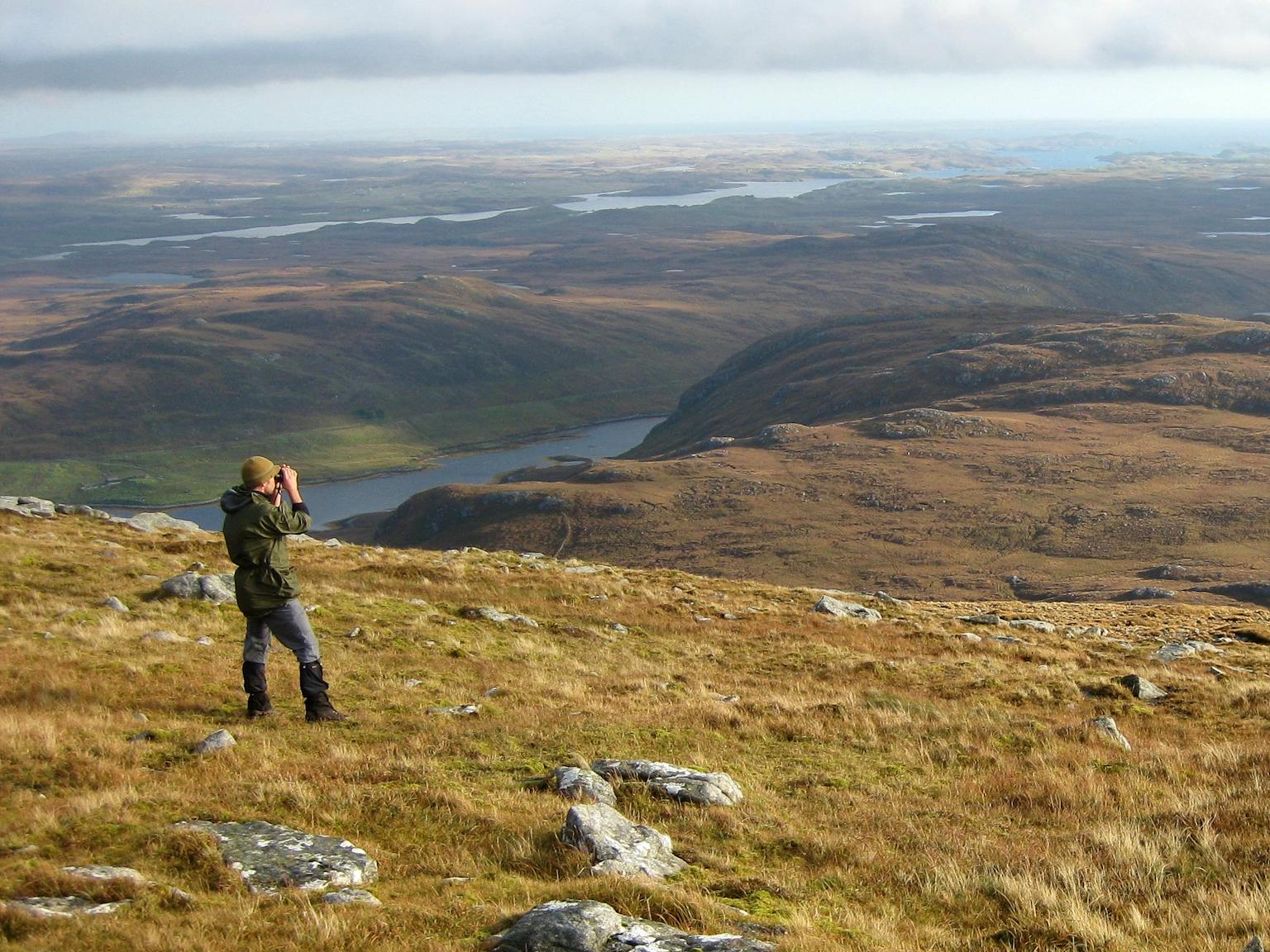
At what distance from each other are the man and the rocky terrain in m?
79.0

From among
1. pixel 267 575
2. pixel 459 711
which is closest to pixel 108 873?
pixel 267 575

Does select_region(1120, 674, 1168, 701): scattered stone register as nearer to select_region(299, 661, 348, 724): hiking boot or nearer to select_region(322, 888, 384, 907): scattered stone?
select_region(299, 661, 348, 724): hiking boot

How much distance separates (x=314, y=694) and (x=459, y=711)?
2382 millimetres

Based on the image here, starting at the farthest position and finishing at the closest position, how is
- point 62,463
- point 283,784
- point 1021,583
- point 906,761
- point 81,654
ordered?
point 62,463
point 1021,583
point 81,654
point 906,761
point 283,784

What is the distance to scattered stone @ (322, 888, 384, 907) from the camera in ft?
28.3

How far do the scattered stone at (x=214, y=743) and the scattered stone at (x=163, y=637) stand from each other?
6.87 metres

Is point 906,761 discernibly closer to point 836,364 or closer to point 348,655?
point 348,655

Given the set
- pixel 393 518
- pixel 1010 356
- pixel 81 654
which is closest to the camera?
pixel 81 654

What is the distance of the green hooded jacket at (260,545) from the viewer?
14234 millimetres

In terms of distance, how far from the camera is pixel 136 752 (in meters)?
12.6

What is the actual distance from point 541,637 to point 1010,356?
160093 millimetres

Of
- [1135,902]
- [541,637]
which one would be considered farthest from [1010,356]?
[1135,902]

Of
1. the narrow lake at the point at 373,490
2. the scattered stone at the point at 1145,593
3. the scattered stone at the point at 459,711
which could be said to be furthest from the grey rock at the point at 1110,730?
the narrow lake at the point at 373,490

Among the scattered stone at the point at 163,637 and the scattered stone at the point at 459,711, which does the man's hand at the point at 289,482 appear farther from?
the scattered stone at the point at 163,637
